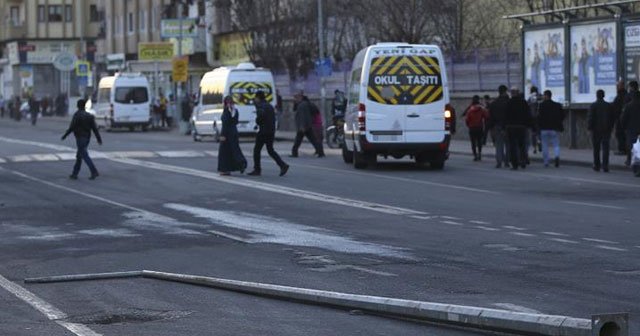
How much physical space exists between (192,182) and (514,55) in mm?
16992

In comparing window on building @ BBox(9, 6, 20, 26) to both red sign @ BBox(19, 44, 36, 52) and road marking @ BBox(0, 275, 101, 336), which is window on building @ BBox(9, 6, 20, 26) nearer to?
red sign @ BBox(19, 44, 36, 52)

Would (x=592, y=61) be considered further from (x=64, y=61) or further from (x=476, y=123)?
(x=64, y=61)

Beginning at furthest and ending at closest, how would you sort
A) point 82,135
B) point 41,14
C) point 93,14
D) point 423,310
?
1. point 93,14
2. point 41,14
3. point 82,135
4. point 423,310

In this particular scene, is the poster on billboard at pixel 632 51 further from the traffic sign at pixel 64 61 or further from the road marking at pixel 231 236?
the traffic sign at pixel 64 61

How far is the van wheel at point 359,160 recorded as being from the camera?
31.1m

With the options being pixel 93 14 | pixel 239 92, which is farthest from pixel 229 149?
pixel 93 14

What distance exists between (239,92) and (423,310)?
125ft

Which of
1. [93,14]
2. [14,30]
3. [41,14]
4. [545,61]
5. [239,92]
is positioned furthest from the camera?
[14,30]

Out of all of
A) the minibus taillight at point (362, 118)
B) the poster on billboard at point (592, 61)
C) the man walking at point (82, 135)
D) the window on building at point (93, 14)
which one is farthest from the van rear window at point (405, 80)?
the window on building at point (93, 14)

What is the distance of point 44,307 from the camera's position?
11.2 m

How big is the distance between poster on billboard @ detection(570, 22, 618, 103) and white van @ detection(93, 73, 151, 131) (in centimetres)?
3078

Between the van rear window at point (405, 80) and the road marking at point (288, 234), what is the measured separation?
9.77m

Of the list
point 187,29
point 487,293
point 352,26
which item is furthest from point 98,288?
point 187,29

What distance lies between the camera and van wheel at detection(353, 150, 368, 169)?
31.1m
